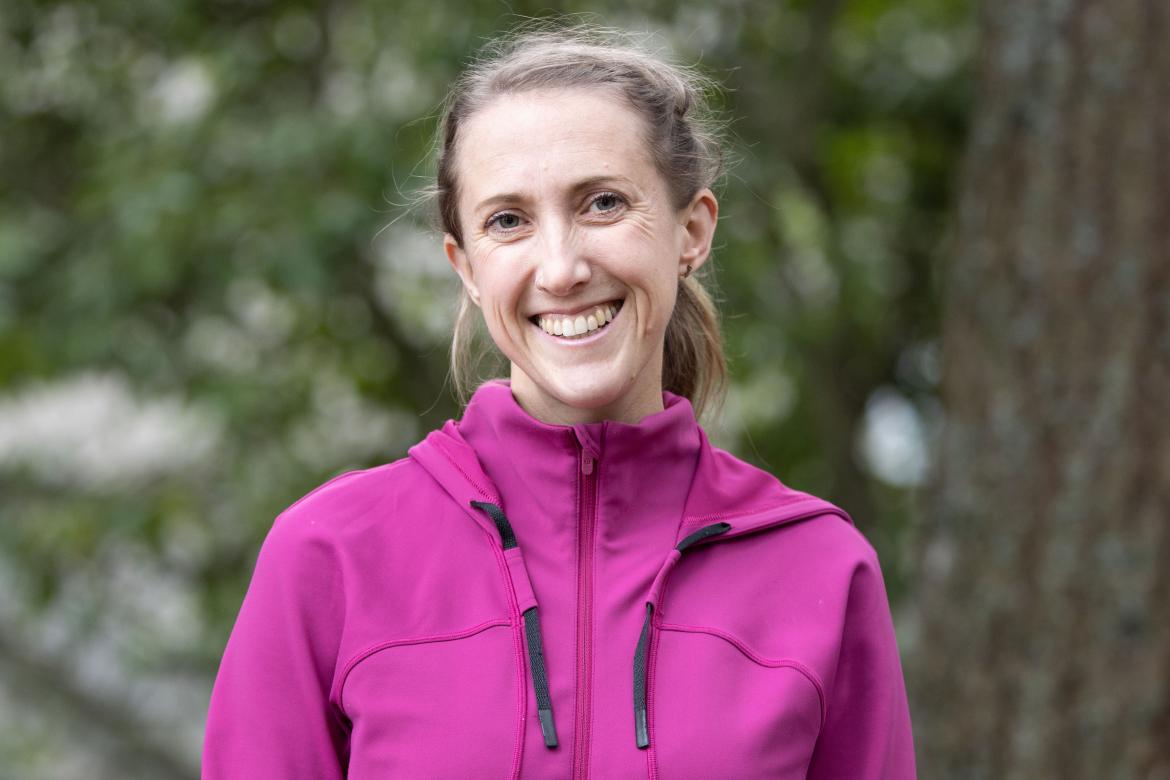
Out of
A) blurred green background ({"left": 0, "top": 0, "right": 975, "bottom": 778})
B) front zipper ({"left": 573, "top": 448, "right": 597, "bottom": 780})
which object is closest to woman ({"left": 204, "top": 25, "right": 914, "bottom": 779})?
front zipper ({"left": 573, "top": 448, "right": 597, "bottom": 780})

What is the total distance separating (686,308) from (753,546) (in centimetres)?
43

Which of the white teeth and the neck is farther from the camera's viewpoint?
the neck

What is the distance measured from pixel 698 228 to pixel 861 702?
63cm

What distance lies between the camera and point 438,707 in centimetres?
165

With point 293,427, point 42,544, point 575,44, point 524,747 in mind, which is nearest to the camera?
point 524,747

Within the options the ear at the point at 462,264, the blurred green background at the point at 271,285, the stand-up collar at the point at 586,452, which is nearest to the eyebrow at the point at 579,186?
the ear at the point at 462,264

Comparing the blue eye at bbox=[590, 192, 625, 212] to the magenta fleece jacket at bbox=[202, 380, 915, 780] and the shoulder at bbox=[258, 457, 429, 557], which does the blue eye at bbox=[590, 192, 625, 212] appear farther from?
the shoulder at bbox=[258, 457, 429, 557]

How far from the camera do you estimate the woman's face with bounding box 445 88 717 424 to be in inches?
68.4

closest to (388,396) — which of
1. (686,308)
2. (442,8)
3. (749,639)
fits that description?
(442,8)

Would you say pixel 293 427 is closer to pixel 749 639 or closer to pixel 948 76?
pixel 948 76

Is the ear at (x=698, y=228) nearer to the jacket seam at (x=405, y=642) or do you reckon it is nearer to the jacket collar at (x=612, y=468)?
the jacket collar at (x=612, y=468)

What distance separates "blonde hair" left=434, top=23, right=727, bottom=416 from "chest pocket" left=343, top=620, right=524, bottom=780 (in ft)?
1.74

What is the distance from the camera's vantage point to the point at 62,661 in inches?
230

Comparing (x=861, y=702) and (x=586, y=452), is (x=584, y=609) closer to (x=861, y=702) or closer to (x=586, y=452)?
(x=586, y=452)
